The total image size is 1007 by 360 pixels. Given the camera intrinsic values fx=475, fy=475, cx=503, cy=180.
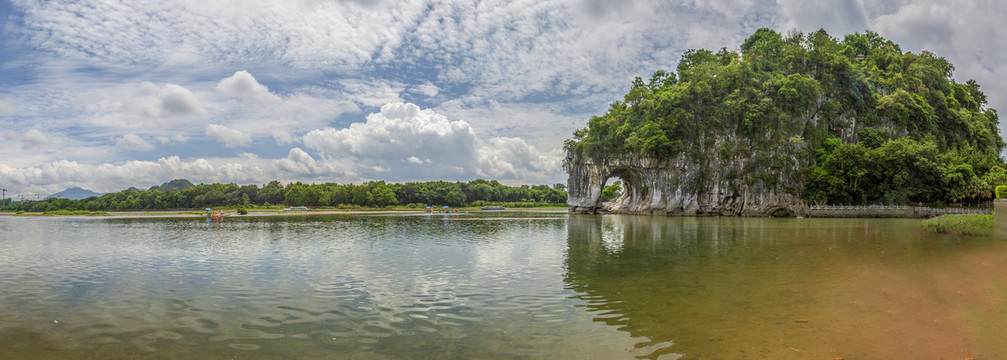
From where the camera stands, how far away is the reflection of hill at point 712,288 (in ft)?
23.2

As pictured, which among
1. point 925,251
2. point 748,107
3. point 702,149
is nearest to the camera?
point 925,251

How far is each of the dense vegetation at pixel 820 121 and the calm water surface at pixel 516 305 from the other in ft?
124

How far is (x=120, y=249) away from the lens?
66.6 ft

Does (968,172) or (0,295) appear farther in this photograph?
(968,172)

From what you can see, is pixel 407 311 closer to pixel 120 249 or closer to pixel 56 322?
pixel 56 322

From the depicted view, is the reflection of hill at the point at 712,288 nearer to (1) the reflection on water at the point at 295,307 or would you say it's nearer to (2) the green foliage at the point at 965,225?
(1) the reflection on water at the point at 295,307

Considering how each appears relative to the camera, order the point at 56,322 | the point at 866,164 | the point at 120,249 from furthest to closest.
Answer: the point at 866,164
the point at 120,249
the point at 56,322

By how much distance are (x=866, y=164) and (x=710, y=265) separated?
46.2 m

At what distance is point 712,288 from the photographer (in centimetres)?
1074

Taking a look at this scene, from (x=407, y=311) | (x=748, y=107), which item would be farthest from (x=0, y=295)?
(x=748, y=107)

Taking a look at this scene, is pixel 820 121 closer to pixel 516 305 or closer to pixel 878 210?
pixel 878 210

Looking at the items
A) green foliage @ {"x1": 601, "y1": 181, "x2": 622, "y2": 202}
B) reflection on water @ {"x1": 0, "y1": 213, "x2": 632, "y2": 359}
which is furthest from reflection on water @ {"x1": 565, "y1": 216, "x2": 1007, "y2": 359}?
green foliage @ {"x1": 601, "y1": 181, "x2": 622, "y2": 202}

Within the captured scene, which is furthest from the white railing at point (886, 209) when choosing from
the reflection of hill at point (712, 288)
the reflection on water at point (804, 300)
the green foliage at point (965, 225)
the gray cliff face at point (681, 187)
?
the reflection on water at point (804, 300)

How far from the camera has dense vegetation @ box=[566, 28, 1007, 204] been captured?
49219 millimetres
